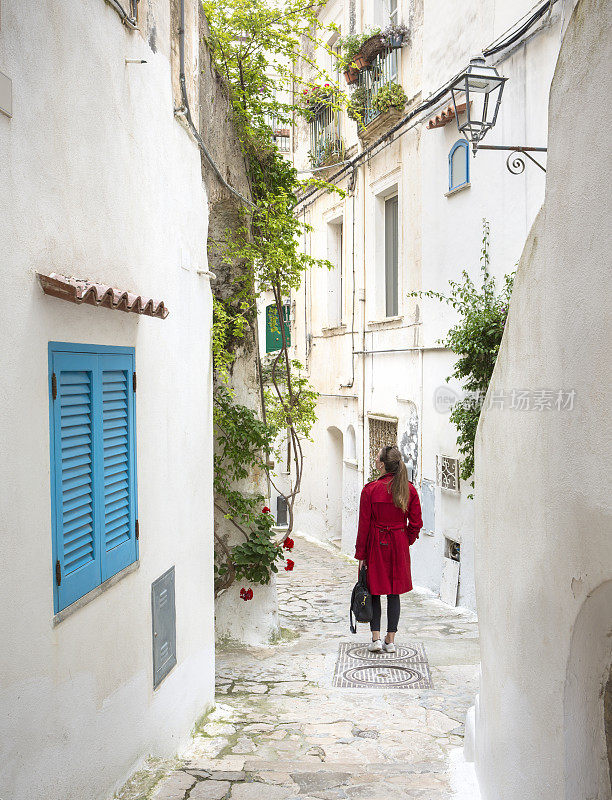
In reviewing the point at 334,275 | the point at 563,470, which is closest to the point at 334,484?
the point at 334,275

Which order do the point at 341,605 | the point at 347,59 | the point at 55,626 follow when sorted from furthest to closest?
1. the point at 347,59
2. the point at 341,605
3. the point at 55,626

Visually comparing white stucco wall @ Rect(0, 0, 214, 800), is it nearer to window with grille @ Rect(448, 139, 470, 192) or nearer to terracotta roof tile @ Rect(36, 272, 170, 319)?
terracotta roof tile @ Rect(36, 272, 170, 319)

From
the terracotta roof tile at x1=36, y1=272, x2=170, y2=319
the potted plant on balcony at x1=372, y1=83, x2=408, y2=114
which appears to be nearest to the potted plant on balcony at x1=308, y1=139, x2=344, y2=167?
the potted plant on balcony at x1=372, y1=83, x2=408, y2=114

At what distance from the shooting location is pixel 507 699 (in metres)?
3.29

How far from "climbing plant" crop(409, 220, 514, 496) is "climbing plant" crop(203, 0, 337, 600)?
6.30 ft

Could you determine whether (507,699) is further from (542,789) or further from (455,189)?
(455,189)

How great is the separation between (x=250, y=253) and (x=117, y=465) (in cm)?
393

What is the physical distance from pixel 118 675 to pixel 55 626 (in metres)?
0.91

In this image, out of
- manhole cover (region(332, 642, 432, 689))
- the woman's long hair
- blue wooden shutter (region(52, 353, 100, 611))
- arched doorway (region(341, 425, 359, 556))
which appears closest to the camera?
blue wooden shutter (region(52, 353, 100, 611))

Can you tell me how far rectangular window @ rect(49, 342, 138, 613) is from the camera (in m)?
3.35

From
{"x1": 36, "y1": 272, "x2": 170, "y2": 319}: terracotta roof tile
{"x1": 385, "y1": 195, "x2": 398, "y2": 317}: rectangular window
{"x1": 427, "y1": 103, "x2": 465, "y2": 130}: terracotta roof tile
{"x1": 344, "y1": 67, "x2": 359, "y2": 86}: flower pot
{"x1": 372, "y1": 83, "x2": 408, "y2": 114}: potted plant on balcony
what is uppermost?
{"x1": 344, "y1": 67, "x2": 359, "y2": 86}: flower pot

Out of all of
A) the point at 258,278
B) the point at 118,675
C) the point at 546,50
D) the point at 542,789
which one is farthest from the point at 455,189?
the point at 542,789

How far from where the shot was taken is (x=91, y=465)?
3.75 metres

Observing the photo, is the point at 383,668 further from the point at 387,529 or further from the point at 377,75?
the point at 377,75
